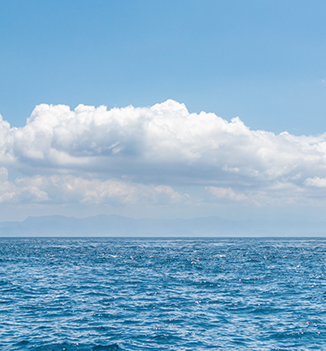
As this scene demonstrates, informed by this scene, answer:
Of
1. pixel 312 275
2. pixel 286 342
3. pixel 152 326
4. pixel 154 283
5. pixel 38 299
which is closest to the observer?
pixel 286 342

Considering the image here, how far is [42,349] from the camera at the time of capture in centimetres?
1967

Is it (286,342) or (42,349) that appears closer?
(42,349)

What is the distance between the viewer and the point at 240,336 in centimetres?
2203

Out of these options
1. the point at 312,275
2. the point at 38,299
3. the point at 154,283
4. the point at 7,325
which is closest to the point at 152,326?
the point at 7,325

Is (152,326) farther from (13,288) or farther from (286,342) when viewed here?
(13,288)

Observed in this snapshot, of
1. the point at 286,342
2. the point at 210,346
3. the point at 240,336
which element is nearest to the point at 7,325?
the point at 210,346

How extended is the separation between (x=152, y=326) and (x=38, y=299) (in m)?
13.5

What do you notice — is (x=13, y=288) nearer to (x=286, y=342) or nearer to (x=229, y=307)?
(x=229, y=307)

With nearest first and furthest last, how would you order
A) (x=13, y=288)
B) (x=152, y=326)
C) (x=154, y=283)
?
1. (x=152, y=326)
2. (x=13, y=288)
3. (x=154, y=283)

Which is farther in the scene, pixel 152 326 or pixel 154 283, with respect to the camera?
pixel 154 283

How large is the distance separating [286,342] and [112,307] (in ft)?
45.8

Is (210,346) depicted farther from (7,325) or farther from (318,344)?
(7,325)

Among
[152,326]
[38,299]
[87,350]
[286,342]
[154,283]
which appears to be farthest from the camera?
[154,283]

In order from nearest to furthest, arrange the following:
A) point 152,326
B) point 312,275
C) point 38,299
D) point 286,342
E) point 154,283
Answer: point 286,342
point 152,326
point 38,299
point 154,283
point 312,275
